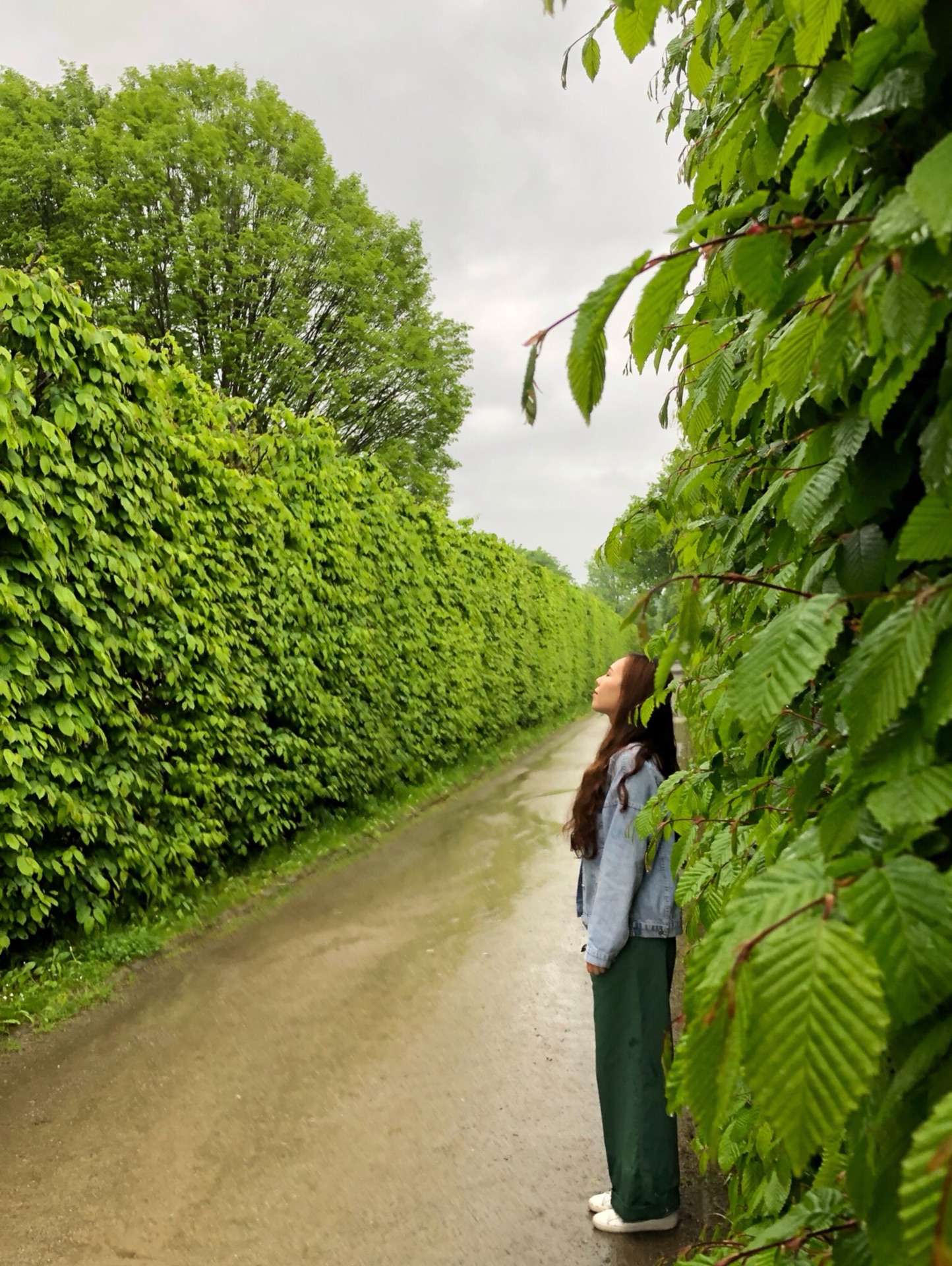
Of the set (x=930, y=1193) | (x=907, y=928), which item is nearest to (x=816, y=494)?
(x=907, y=928)

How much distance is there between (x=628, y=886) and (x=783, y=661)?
2.29 meters

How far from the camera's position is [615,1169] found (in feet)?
10.2

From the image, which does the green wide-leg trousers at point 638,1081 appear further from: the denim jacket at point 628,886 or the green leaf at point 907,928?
the green leaf at point 907,928

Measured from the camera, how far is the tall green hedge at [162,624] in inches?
190

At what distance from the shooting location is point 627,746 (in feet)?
10.6

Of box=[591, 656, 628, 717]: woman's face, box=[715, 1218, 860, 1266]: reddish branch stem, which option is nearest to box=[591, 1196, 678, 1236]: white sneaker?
box=[591, 656, 628, 717]: woman's face

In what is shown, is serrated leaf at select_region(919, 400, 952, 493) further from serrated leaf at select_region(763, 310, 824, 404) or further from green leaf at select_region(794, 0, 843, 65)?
green leaf at select_region(794, 0, 843, 65)

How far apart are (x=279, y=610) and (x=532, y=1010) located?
4309mm

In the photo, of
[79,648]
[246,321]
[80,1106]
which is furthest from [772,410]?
[246,321]

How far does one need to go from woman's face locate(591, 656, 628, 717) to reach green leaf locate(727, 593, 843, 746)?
2.29 meters

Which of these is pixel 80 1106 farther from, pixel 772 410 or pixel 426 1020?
pixel 772 410

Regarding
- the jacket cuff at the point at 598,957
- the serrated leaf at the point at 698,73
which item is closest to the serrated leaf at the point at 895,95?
the serrated leaf at the point at 698,73

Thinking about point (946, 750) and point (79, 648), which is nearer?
point (946, 750)

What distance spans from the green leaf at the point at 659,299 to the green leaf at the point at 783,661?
1.10 feet
